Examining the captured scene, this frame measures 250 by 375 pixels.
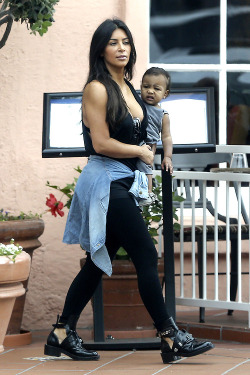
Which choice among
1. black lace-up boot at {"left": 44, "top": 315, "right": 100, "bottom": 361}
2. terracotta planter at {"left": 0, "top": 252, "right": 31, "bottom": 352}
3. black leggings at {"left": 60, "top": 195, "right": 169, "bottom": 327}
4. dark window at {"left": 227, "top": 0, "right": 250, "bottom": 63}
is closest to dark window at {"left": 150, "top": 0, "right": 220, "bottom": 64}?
dark window at {"left": 227, "top": 0, "right": 250, "bottom": 63}

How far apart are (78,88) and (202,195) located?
115 centimetres

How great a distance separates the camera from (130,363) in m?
5.02

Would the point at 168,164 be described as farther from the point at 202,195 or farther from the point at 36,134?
the point at 36,134

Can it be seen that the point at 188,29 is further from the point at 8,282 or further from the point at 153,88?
the point at 8,282

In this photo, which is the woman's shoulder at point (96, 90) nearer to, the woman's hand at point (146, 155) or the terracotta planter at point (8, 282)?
the woman's hand at point (146, 155)

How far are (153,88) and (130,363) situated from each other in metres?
1.47

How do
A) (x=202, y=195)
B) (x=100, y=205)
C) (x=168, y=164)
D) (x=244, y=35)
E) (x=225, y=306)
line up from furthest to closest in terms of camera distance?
(x=244, y=35) → (x=202, y=195) → (x=225, y=306) → (x=168, y=164) → (x=100, y=205)

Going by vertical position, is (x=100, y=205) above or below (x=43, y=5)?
below

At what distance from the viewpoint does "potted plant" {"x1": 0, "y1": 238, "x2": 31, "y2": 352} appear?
501 centimetres

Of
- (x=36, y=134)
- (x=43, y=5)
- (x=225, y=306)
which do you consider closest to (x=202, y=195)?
(x=225, y=306)

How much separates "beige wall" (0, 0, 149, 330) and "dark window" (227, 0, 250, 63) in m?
1.16

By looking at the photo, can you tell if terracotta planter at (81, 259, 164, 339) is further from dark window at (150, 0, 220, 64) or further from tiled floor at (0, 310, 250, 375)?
dark window at (150, 0, 220, 64)

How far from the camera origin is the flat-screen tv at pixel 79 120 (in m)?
5.55

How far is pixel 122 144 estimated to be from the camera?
192 inches
